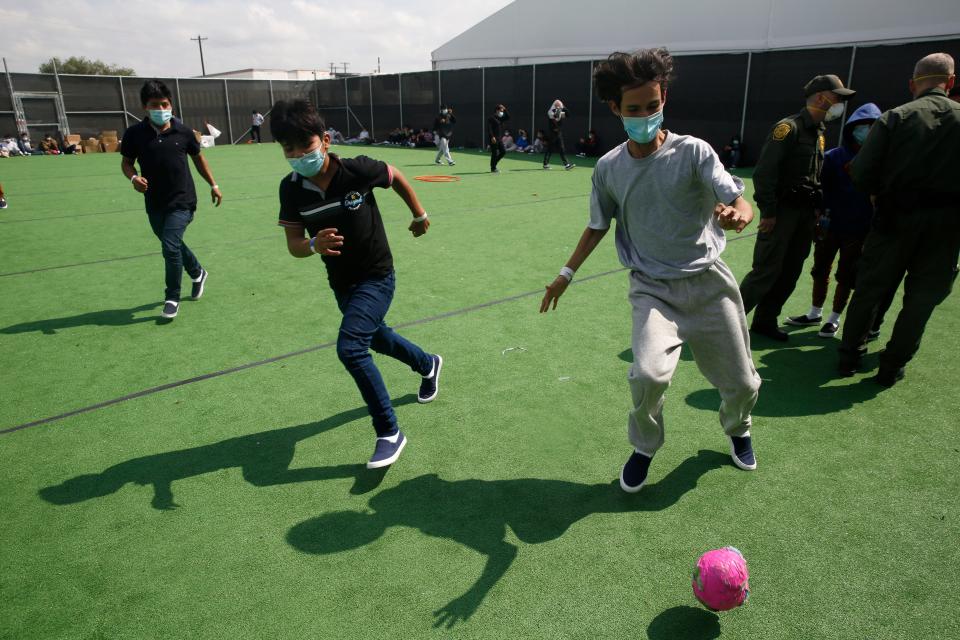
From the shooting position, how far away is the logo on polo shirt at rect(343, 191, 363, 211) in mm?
3363

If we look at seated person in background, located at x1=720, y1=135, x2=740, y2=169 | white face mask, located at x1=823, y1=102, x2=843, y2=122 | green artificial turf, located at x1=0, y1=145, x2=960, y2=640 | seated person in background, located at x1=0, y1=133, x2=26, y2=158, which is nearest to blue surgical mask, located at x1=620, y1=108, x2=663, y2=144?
green artificial turf, located at x1=0, y1=145, x2=960, y2=640

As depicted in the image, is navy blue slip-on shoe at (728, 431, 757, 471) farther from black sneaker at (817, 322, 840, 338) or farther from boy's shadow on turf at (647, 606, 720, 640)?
black sneaker at (817, 322, 840, 338)

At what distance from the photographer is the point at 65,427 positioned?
3867 millimetres

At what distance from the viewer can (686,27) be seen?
95.8 ft

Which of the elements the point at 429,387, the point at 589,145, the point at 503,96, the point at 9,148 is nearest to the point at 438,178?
the point at 589,145

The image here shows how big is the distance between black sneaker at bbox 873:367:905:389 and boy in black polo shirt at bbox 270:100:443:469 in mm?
3276

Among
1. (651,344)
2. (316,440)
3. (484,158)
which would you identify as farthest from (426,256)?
(484,158)

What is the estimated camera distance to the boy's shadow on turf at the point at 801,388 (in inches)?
158

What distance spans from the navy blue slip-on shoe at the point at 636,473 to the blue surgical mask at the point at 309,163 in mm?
2166

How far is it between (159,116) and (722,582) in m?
5.75

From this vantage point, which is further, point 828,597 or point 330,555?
point 330,555

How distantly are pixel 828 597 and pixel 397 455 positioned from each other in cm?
206

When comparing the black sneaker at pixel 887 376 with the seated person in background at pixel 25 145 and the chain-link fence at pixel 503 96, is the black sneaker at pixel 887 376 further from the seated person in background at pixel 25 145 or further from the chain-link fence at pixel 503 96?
the seated person in background at pixel 25 145

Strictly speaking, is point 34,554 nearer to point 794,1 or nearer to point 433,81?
point 433,81
